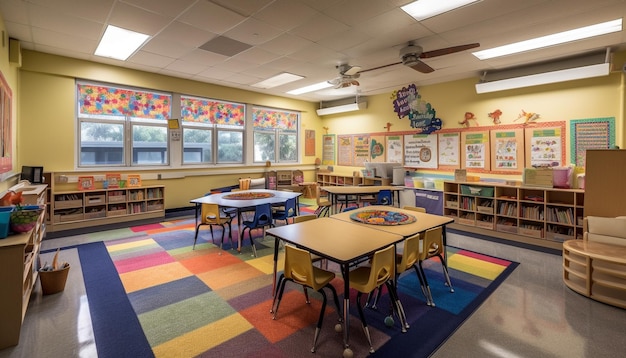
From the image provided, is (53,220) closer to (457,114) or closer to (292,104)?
(292,104)

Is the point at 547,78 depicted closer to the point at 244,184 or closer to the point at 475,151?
the point at 475,151

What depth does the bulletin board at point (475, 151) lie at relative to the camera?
6238mm

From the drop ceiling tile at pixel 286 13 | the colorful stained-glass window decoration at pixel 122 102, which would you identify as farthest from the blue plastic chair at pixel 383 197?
the colorful stained-glass window decoration at pixel 122 102

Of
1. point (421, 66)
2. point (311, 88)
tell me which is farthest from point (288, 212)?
point (311, 88)

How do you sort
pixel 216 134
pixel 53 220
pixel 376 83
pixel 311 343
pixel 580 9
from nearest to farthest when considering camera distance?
pixel 311 343 < pixel 580 9 < pixel 53 220 < pixel 376 83 < pixel 216 134

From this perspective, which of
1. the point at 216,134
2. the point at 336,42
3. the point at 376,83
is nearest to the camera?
the point at 336,42

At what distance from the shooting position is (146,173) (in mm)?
6512

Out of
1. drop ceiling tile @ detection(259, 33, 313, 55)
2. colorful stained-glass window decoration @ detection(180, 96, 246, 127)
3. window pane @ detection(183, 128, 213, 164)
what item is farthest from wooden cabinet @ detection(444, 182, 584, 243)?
window pane @ detection(183, 128, 213, 164)

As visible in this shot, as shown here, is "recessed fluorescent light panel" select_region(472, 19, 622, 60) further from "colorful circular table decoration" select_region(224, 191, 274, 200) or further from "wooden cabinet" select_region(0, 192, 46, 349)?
"wooden cabinet" select_region(0, 192, 46, 349)

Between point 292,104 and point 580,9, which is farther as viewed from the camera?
point 292,104

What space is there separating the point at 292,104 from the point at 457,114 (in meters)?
4.66

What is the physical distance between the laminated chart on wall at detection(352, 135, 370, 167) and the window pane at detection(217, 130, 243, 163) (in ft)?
11.1

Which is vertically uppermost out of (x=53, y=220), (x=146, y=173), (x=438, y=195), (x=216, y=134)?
(x=216, y=134)

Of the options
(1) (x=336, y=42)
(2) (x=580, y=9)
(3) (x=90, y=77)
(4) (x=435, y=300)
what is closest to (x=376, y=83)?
(1) (x=336, y=42)
